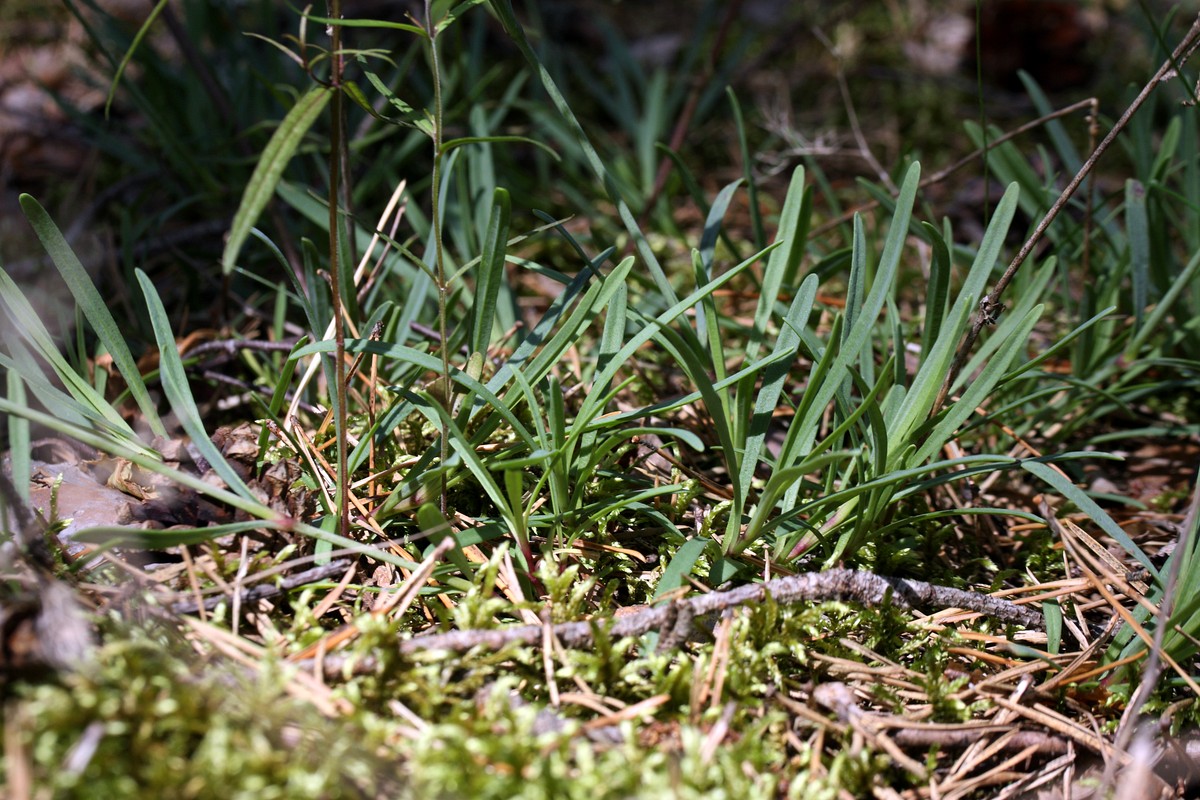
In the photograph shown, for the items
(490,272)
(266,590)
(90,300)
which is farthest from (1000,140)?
(90,300)

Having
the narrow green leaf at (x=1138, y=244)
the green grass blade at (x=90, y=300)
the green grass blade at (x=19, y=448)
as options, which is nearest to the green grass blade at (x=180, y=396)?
the green grass blade at (x=90, y=300)

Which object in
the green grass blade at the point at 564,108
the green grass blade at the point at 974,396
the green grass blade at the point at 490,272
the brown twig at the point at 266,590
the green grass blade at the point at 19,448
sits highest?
the green grass blade at the point at 564,108

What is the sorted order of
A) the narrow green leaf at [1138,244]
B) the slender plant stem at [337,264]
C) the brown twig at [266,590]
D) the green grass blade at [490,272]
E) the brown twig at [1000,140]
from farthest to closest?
the narrow green leaf at [1138,244]
the brown twig at [1000,140]
the green grass blade at [490,272]
the brown twig at [266,590]
the slender plant stem at [337,264]

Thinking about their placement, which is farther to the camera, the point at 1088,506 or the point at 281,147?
the point at 1088,506

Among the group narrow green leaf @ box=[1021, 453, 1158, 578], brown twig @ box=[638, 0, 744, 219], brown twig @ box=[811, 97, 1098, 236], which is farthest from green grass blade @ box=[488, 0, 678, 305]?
brown twig @ box=[638, 0, 744, 219]

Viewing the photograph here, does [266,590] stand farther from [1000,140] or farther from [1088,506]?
[1000,140]

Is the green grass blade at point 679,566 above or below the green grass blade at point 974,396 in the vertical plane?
below

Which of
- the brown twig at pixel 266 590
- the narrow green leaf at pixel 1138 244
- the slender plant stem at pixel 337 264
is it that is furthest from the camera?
the narrow green leaf at pixel 1138 244

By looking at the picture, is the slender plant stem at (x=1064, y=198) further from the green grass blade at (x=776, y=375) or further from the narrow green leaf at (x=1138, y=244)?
the narrow green leaf at (x=1138, y=244)
